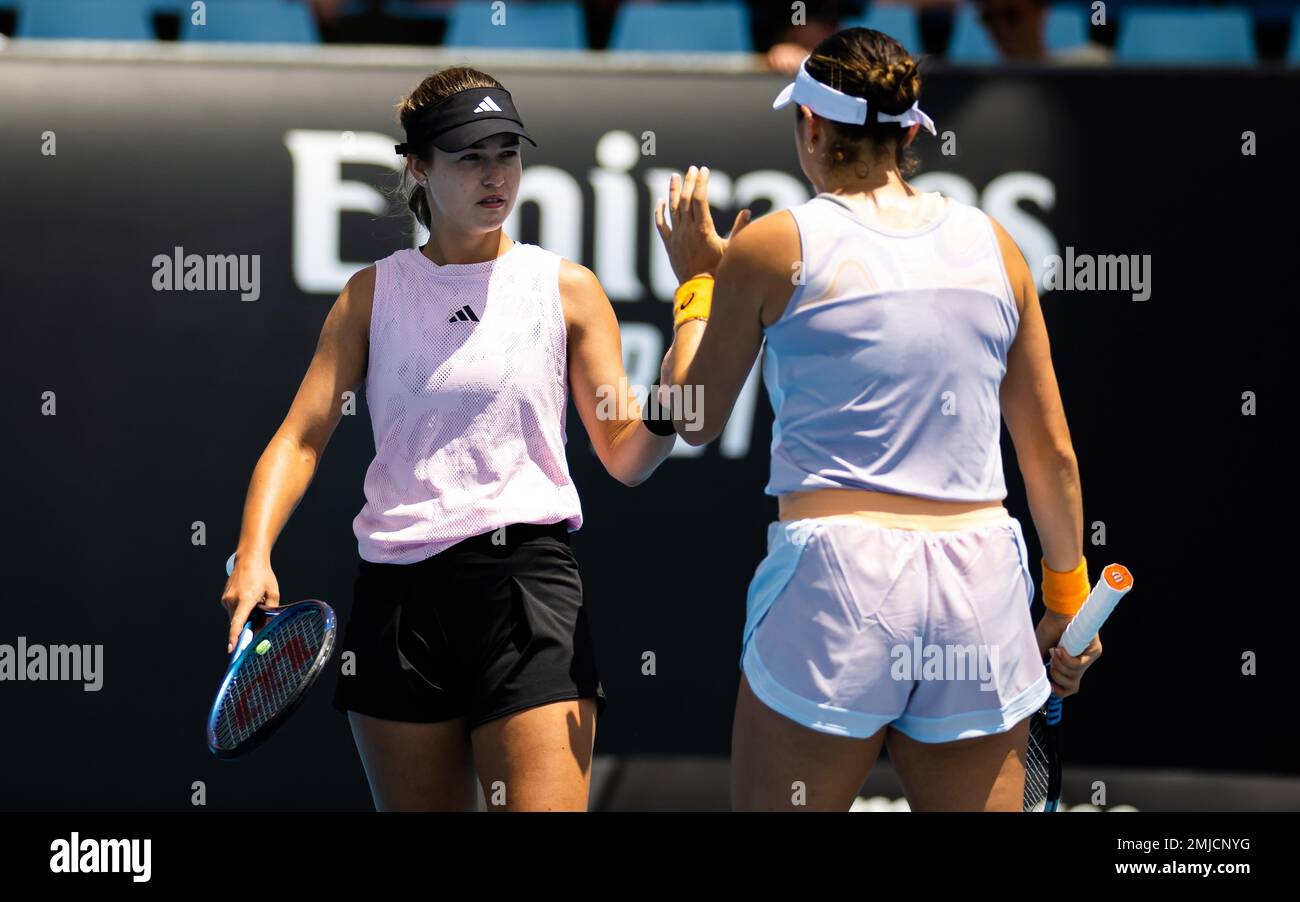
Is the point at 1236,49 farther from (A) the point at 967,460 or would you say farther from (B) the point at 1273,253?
(A) the point at 967,460

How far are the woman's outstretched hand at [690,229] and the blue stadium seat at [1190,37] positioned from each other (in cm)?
374

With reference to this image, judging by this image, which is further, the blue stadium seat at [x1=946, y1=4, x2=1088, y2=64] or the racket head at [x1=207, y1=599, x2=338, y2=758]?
the blue stadium seat at [x1=946, y1=4, x2=1088, y2=64]

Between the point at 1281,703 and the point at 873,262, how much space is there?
2.85 m

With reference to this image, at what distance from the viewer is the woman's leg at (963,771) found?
7.97 feet

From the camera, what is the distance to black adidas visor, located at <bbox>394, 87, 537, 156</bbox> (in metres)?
2.84

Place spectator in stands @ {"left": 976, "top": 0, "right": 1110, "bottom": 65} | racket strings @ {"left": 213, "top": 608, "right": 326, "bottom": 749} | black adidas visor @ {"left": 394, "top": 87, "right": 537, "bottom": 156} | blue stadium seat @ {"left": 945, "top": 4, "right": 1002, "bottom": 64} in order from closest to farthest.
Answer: racket strings @ {"left": 213, "top": 608, "right": 326, "bottom": 749} → black adidas visor @ {"left": 394, "top": 87, "right": 537, "bottom": 156} → spectator in stands @ {"left": 976, "top": 0, "right": 1110, "bottom": 65} → blue stadium seat @ {"left": 945, "top": 4, "right": 1002, "bottom": 64}

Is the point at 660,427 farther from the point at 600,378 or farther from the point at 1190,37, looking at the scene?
the point at 1190,37

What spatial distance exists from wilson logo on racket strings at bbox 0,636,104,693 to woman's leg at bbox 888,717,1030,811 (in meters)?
2.89

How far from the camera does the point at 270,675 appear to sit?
279cm

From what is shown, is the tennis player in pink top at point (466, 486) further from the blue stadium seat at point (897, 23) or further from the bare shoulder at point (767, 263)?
the blue stadium seat at point (897, 23)
